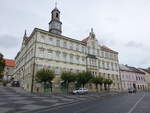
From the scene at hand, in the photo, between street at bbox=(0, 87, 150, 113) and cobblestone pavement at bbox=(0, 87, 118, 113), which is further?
cobblestone pavement at bbox=(0, 87, 118, 113)

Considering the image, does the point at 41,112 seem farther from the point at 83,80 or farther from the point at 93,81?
the point at 93,81

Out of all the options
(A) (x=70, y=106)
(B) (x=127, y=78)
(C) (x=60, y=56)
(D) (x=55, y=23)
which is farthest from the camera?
(B) (x=127, y=78)

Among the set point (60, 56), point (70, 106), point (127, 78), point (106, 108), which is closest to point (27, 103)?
point (70, 106)

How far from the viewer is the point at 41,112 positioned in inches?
456

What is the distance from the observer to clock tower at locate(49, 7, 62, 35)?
4828cm

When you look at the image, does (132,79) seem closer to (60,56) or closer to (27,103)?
(60,56)

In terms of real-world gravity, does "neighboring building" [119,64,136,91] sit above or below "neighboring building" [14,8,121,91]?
below

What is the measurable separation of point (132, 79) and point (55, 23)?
154 ft

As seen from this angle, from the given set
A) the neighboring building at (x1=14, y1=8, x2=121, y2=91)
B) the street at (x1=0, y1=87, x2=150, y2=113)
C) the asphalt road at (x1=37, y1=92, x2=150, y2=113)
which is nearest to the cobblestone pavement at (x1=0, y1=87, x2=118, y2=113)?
the street at (x1=0, y1=87, x2=150, y2=113)

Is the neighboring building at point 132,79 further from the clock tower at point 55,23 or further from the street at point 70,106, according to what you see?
the street at point 70,106

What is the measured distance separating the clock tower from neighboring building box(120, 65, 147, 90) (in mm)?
34704

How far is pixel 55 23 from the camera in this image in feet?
159

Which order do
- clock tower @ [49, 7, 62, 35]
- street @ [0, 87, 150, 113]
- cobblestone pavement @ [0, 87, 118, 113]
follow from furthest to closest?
clock tower @ [49, 7, 62, 35] → cobblestone pavement @ [0, 87, 118, 113] → street @ [0, 87, 150, 113]

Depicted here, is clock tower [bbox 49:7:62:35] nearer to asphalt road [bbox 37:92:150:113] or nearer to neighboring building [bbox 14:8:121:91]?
neighboring building [bbox 14:8:121:91]
